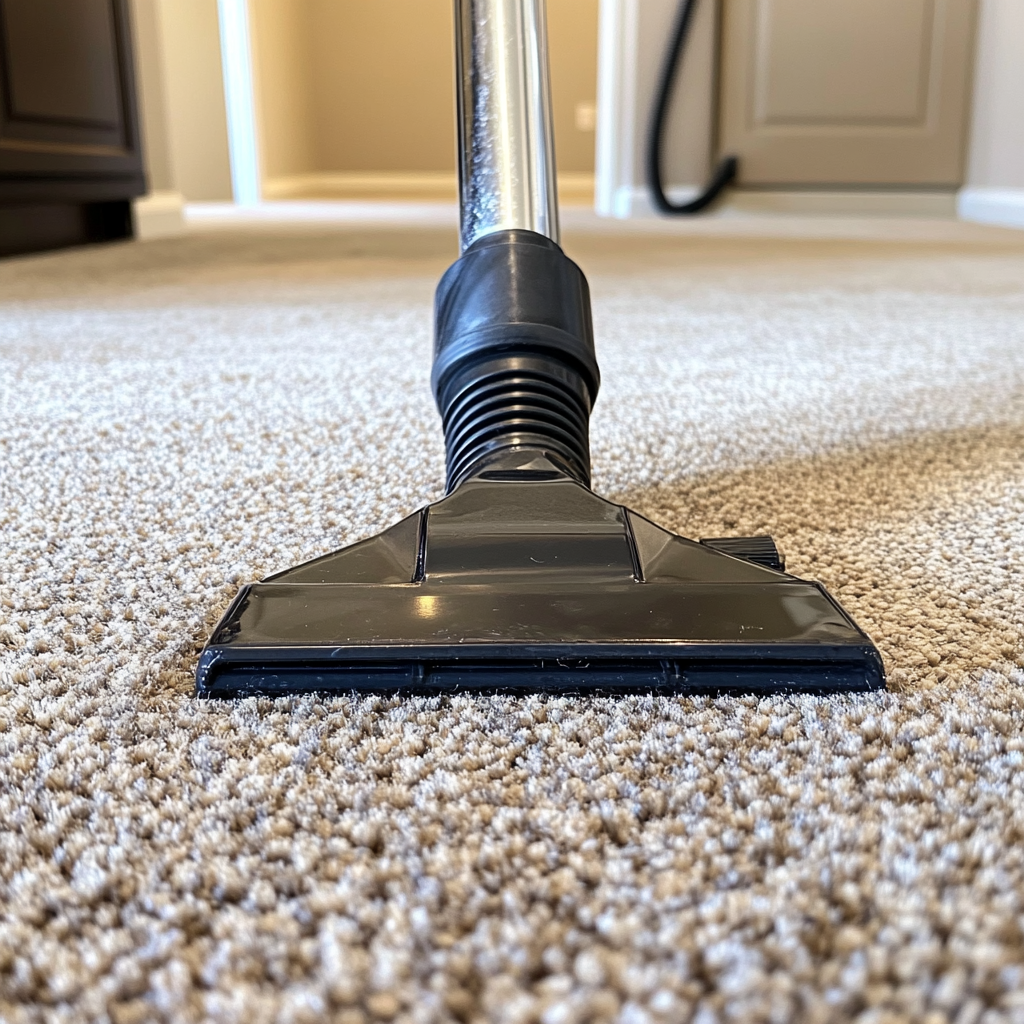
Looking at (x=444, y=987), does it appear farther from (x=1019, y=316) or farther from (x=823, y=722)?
(x=1019, y=316)

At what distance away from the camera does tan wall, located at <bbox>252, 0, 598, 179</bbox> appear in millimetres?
5355

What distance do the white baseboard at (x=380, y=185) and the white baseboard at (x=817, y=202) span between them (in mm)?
2037

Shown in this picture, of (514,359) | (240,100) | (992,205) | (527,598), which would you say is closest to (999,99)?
(992,205)

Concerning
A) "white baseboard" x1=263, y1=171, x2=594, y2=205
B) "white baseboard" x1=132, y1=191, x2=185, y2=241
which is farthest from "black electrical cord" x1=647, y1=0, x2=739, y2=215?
"white baseboard" x1=263, y1=171, x2=594, y2=205

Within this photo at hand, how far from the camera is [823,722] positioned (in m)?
0.29

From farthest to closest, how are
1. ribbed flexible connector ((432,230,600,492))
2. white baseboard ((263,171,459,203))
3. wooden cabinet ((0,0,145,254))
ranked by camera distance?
white baseboard ((263,171,459,203)) < wooden cabinet ((0,0,145,254)) < ribbed flexible connector ((432,230,600,492))

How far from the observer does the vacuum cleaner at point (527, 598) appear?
302mm

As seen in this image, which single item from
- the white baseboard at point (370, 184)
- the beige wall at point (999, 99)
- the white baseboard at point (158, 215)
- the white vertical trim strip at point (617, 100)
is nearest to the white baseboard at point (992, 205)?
the beige wall at point (999, 99)

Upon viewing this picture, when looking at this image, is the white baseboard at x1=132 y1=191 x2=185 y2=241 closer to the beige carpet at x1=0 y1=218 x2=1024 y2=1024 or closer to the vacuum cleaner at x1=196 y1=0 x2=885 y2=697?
the beige carpet at x1=0 y1=218 x2=1024 y2=1024

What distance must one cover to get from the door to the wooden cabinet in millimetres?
1785

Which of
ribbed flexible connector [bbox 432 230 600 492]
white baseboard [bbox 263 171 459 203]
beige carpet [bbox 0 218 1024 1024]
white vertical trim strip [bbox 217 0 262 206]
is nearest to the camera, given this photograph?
beige carpet [bbox 0 218 1024 1024]

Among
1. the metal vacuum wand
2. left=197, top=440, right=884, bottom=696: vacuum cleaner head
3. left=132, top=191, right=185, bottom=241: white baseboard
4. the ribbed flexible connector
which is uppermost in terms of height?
the metal vacuum wand

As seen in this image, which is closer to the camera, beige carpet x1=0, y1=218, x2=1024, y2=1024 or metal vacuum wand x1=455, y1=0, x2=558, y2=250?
beige carpet x1=0, y1=218, x2=1024, y2=1024

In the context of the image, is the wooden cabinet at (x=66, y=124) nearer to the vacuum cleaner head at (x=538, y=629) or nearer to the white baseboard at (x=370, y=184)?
the vacuum cleaner head at (x=538, y=629)
